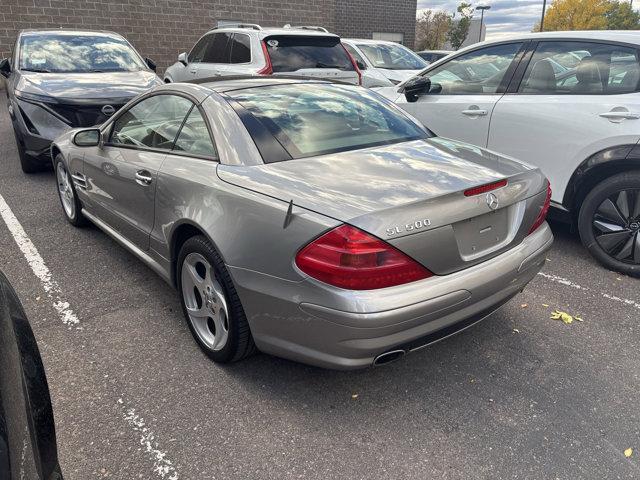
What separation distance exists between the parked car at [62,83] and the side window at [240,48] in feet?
4.48

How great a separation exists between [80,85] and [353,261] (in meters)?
5.76

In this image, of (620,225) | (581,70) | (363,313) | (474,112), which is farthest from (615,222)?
(363,313)

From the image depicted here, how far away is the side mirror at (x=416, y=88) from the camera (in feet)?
16.4

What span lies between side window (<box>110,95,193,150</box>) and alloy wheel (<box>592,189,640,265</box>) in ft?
10.5

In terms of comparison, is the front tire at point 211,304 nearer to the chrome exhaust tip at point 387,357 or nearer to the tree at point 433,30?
the chrome exhaust tip at point 387,357

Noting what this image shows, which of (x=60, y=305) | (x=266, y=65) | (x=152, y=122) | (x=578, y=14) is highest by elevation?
(x=578, y=14)

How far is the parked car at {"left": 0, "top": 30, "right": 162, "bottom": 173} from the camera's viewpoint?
6.24 m

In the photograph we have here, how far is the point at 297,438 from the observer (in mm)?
2359

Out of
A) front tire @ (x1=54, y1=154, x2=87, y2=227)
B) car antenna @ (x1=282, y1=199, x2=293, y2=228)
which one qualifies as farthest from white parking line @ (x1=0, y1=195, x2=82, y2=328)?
car antenna @ (x1=282, y1=199, x2=293, y2=228)

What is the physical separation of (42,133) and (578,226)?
593cm

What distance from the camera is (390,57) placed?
9938 mm

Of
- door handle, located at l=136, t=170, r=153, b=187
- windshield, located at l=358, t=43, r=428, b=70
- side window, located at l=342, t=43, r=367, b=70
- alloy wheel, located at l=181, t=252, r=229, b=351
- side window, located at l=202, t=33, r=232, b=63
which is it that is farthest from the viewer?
windshield, located at l=358, t=43, r=428, b=70

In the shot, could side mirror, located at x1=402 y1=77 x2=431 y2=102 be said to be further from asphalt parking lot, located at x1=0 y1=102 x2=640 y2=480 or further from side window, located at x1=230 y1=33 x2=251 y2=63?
side window, located at x1=230 y1=33 x2=251 y2=63

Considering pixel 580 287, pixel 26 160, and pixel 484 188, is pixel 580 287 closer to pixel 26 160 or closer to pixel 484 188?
pixel 484 188
